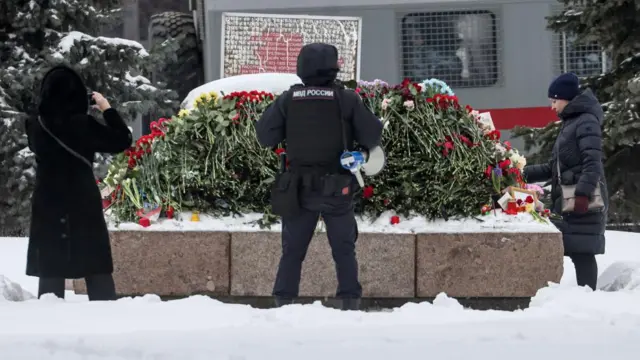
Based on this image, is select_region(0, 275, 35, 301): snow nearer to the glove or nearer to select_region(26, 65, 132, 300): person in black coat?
select_region(26, 65, 132, 300): person in black coat

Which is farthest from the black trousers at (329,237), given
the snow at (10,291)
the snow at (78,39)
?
the snow at (78,39)

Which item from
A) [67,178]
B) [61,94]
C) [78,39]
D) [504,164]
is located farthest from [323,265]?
[78,39]

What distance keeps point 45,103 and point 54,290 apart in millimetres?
958

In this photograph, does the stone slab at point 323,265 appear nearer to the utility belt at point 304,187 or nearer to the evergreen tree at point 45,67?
the utility belt at point 304,187

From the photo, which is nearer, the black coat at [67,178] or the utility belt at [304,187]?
the black coat at [67,178]

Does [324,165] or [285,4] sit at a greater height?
[285,4]

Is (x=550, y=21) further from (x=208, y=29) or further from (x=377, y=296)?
(x=377, y=296)

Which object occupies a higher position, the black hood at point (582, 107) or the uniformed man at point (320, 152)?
the black hood at point (582, 107)

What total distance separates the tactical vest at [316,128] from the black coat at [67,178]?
0.87 meters

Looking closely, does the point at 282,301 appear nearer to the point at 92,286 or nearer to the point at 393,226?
the point at 92,286

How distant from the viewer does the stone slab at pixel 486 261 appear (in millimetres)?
7020

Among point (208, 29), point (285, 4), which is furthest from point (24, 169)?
point (285, 4)

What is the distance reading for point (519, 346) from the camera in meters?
4.61

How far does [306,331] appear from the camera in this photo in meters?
4.82
